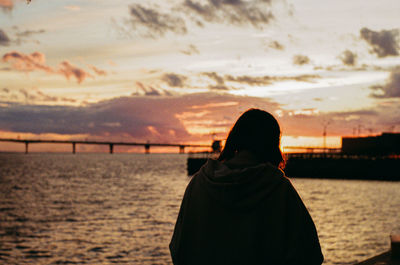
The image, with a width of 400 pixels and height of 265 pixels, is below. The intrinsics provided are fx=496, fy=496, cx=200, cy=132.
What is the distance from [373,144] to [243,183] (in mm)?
162194

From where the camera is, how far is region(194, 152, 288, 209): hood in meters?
3.15

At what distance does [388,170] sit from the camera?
94.6 metres

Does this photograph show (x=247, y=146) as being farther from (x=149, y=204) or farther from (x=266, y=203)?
(x=149, y=204)

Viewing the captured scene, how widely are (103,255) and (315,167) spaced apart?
83358mm

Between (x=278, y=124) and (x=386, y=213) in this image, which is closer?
(x=278, y=124)

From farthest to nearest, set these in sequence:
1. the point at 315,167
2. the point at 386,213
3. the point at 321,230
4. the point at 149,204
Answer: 1. the point at 315,167
2. the point at 149,204
3. the point at 386,213
4. the point at 321,230

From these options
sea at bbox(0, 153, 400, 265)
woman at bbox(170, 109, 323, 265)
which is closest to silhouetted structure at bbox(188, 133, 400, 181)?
sea at bbox(0, 153, 400, 265)

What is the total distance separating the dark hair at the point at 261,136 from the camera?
3.33 meters

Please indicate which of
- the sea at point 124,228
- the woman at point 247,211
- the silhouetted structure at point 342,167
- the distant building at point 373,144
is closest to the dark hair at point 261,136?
the woman at point 247,211

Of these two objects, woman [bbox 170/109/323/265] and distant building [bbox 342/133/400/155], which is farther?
distant building [bbox 342/133/400/155]

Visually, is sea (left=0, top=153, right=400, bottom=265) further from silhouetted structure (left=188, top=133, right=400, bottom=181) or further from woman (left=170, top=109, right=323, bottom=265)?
silhouetted structure (left=188, top=133, right=400, bottom=181)

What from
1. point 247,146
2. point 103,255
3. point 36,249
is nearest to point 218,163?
point 247,146

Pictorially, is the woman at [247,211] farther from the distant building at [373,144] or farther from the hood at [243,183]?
the distant building at [373,144]

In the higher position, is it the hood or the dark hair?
the dark hair
